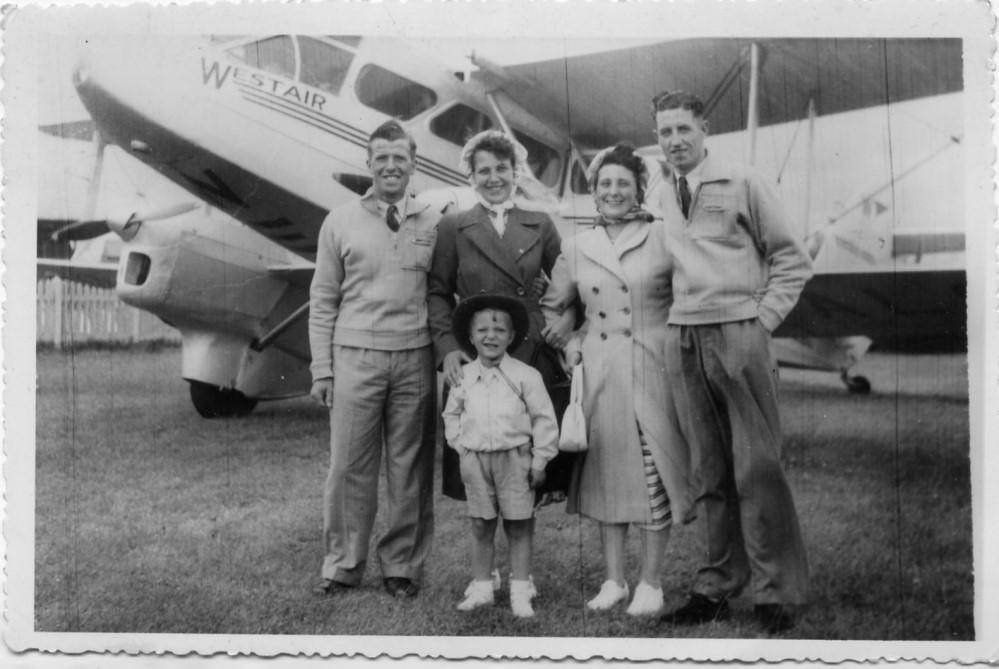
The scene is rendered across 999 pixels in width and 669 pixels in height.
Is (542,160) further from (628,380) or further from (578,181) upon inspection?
(628,380)

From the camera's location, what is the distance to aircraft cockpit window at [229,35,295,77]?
3.65m

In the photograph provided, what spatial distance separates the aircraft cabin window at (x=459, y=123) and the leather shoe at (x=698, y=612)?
2.00 m

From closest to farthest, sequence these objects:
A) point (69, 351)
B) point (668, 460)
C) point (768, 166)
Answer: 1. point (668, 460)
2. point (768, 166)
3. point (69, 351)

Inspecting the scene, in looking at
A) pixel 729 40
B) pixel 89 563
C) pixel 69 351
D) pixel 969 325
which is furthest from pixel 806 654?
pixel 69 351

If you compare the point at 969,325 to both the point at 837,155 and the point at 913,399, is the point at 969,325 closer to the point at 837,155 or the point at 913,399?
the point at 913,399

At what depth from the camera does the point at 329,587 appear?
136 inches

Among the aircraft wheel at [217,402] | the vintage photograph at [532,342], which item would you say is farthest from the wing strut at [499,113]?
the aircraft wheel at [217,402]

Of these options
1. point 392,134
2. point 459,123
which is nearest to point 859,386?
point 459,123

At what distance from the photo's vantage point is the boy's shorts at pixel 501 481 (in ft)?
10.2

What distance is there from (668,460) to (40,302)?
255cm

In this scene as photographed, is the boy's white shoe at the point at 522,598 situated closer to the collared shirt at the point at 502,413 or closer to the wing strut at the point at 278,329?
the collared shirt at the point at 502,413

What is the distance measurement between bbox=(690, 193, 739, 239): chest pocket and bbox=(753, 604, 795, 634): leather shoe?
1340 mm

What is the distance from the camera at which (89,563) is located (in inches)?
143

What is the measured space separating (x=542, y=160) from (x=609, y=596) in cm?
170
